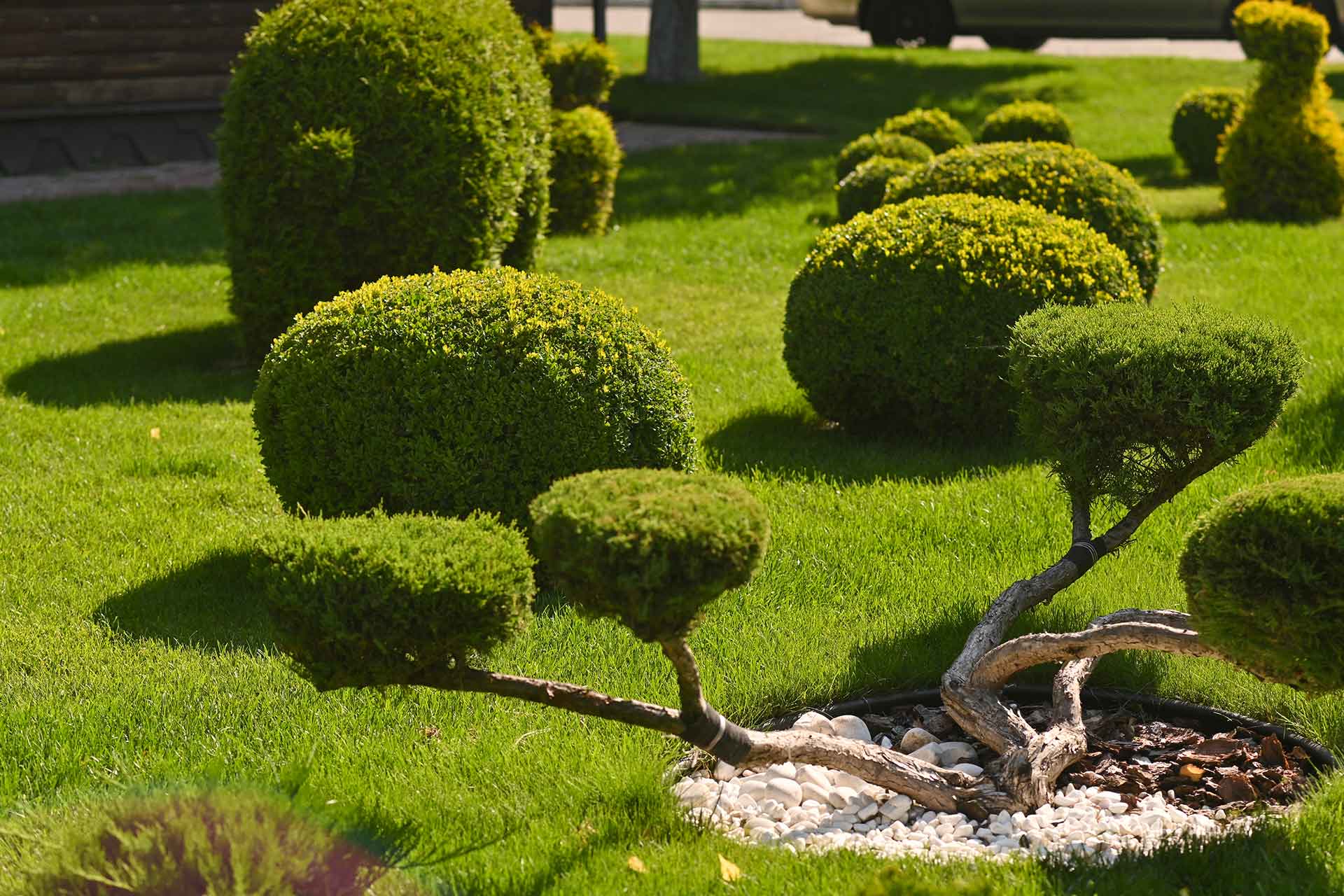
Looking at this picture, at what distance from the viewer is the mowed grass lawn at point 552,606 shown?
3775mm

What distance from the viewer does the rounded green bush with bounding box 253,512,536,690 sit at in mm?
3416

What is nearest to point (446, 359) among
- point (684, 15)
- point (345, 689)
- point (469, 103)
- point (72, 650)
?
point (345, 689)

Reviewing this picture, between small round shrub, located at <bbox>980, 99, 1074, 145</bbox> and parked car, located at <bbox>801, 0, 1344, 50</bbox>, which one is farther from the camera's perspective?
parked car, located at <bbox>801, 0, 1344, 50</bbox>

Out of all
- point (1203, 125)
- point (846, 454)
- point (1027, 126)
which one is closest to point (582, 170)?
point (1027, 126)

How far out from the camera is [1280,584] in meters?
3.53

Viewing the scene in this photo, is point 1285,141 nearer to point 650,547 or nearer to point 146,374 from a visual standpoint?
point 146,374

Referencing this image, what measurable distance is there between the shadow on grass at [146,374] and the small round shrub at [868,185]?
16.5 feet

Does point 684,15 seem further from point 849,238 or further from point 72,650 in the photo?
point 72,650

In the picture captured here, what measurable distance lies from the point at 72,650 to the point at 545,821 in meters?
2.06

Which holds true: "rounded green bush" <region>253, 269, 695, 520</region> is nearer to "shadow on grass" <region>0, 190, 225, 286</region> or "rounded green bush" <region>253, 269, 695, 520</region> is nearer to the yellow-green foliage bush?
"shadow on grass" <region>0, 190, 225, 286</region>

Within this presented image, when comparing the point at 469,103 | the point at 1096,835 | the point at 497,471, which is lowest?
the point at 1096,835

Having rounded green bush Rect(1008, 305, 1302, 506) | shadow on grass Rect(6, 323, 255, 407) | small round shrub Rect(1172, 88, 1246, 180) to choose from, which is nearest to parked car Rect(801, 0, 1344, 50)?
small round shrub Rect(1172, 88, 1246, 180)

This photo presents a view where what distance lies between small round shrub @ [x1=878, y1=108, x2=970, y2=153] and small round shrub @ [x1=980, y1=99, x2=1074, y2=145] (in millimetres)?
320

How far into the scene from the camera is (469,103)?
8359mm
